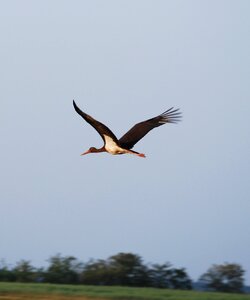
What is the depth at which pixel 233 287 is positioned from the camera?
1060 inches

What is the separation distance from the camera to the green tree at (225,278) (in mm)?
26736

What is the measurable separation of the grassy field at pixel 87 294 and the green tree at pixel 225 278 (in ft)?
15.8

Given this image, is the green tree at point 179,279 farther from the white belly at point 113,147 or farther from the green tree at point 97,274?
the white belly at point 113,147

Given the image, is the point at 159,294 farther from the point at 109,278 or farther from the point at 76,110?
the point at 109,278

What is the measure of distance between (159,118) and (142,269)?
25.8 ft

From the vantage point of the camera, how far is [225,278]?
88.9 feet

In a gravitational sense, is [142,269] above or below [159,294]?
above

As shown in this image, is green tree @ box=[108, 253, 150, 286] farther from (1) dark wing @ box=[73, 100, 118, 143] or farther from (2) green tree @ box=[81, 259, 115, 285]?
(1) dark wing @ box=[73, 100, 118, 143]

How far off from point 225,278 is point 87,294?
731cm

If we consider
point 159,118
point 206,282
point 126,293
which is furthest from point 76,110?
point 206,282

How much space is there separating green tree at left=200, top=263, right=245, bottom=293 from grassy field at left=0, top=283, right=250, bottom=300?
4804 mm

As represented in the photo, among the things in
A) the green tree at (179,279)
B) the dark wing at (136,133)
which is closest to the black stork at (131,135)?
the dark wing at (136,133)

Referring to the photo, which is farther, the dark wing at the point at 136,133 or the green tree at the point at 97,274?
the green tree at the point at 97,274

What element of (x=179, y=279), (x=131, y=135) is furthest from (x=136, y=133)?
(x=179, y=279)
